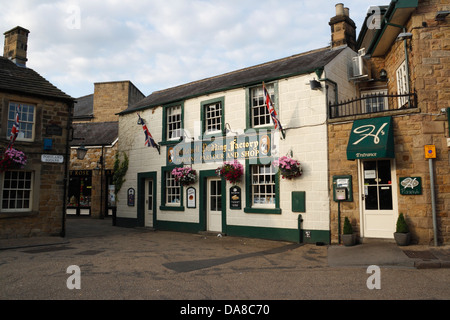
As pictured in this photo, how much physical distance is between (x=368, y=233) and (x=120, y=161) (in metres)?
12.3

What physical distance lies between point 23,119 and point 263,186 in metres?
9.36

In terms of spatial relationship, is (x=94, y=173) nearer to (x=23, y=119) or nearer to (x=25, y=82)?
(x=23, y=119)

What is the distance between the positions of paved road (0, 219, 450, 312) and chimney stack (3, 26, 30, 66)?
28.0 ft

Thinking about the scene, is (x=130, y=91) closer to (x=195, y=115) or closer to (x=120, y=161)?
(x=120, y=161)

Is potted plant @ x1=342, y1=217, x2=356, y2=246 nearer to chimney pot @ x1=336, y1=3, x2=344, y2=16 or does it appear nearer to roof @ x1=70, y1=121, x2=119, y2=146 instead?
chimney pot @ x1=336, y1=3, x2=344, y2=16

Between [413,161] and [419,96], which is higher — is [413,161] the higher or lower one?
the lower one

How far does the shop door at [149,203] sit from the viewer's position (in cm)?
1599

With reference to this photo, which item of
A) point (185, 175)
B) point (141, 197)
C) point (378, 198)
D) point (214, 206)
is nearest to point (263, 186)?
point (214, 206)

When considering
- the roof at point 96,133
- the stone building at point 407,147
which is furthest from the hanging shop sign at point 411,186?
the roof at point 96,133

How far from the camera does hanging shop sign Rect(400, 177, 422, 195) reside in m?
9.46

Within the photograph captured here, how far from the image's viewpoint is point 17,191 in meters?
12.6

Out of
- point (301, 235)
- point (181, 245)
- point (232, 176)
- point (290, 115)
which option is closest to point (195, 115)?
point (232, 176)

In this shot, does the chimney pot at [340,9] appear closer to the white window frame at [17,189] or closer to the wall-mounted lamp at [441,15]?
the wall-mounted lamp at [441,15]

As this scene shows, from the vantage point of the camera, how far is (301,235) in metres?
11.1
